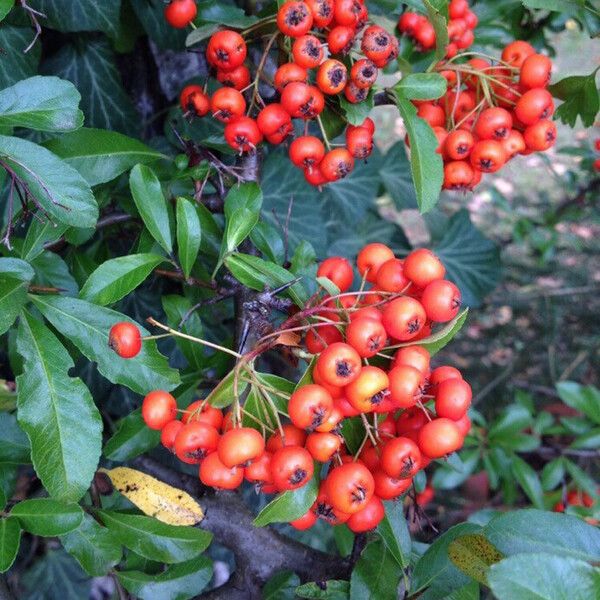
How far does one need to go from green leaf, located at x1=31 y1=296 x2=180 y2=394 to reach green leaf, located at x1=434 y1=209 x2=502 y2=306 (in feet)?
5.71

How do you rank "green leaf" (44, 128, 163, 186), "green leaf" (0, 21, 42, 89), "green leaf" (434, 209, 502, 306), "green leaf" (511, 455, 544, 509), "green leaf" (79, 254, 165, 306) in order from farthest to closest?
1. "green leaf" (434, 209, 502, 306)
2. "green leaf" (511, 455, 544, 509)
3. "green leaf" (0, 21, 42, 89)
4. "green leaf" (44, 128, 163, 186)
5. "green leaf" (79, 254, 165, 306)

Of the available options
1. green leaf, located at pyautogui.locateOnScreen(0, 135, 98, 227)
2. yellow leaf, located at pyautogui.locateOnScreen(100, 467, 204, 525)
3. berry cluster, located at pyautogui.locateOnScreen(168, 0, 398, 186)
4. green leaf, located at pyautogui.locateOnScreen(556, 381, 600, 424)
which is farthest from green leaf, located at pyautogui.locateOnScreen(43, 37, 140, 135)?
green leaf, located at pyautogui.locateOnScreen(556, 381, 600, 424)

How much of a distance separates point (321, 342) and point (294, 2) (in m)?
0.57

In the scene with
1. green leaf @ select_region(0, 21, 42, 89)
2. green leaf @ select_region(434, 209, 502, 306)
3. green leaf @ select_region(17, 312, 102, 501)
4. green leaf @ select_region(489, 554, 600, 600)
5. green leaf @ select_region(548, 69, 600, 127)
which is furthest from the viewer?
green leaf @ select_region(434, 209, 502, 306)

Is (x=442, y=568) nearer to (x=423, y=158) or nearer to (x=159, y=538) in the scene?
(x=159, y=538)

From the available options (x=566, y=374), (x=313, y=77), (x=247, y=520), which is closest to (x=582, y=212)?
(x=566, y=374)

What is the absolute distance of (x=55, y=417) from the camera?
106 centimetres

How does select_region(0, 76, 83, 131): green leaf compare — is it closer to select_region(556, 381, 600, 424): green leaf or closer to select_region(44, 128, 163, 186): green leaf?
select_region(44, 128, 163, 186): green leaf

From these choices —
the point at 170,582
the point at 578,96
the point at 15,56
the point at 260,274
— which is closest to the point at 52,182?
the point at 260,274

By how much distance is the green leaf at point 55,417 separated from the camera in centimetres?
103

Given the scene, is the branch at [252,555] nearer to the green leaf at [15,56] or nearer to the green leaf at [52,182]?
the green leaf at [52,182]

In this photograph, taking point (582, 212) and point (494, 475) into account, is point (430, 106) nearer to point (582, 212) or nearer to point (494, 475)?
point (494, 475)

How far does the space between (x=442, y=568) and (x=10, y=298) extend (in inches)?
32.8

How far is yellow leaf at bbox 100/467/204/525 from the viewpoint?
123 cm
